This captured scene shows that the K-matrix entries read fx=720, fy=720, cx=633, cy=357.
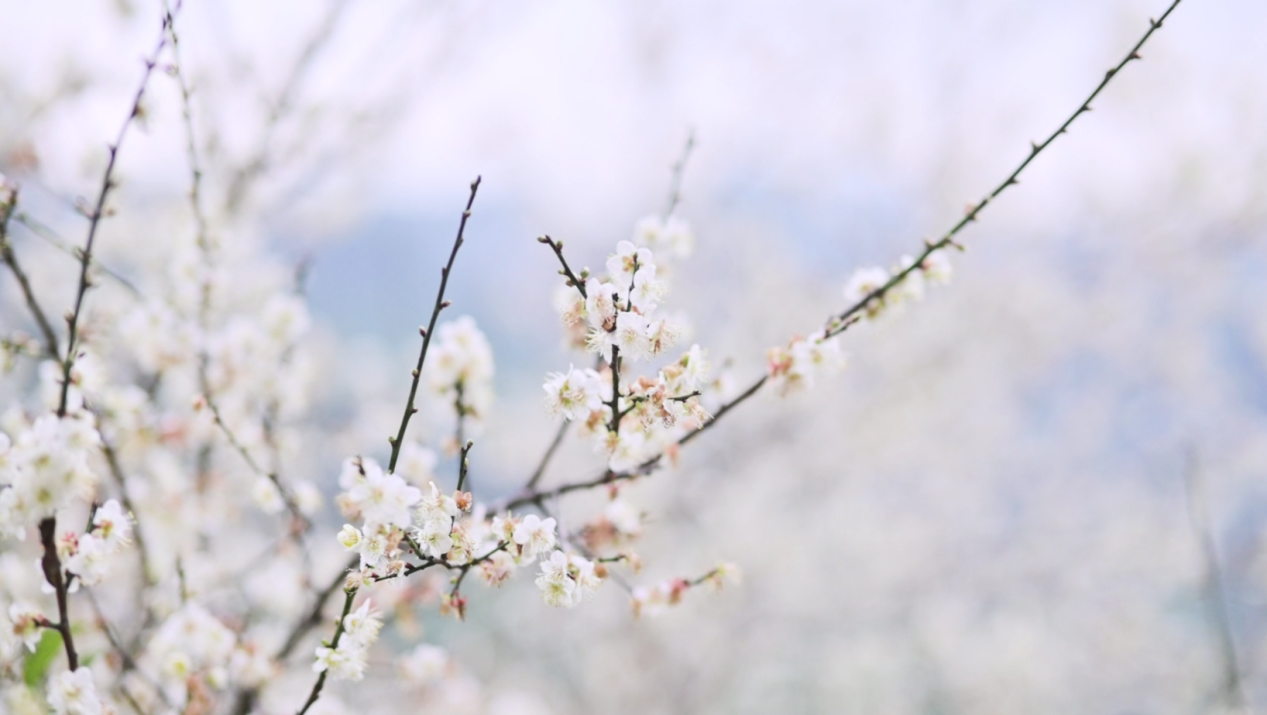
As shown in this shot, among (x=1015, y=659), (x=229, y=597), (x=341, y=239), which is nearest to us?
(x=229, y=597)

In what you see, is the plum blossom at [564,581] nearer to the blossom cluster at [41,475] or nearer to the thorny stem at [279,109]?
the blossom cluster at [41,475]

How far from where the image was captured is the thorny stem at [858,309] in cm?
116

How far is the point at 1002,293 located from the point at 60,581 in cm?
638

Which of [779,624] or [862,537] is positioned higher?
[862,537]

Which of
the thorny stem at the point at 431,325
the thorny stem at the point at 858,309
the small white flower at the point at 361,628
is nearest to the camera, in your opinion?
the thorny stem at the point at 431,325

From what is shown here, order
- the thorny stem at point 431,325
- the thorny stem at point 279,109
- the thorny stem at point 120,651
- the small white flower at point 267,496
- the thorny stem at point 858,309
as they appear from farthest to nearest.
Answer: the thorny stem at point 279,109
the small white flower at point 267,496
the thorny stem at point 120,651
the thorny stem at point 858,309
the thorny stem at point 431,325

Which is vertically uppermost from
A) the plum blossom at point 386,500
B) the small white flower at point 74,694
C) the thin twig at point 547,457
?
the thin twig at point 547,457

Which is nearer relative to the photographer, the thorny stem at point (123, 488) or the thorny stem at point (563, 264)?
the thorny stem at point (563, 264)

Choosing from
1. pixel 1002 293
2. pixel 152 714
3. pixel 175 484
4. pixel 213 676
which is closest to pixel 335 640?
pixel 213 676

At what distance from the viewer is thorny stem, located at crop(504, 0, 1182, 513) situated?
45.5 inches

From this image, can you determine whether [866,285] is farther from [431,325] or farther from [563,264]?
[431,325]

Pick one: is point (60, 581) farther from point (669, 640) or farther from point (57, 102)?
point (669, 640)

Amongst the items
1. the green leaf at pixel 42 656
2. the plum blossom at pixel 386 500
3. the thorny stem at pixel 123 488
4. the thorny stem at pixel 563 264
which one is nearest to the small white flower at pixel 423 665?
the thorny stem at pixel 123 488

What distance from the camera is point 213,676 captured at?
57.2 inches
